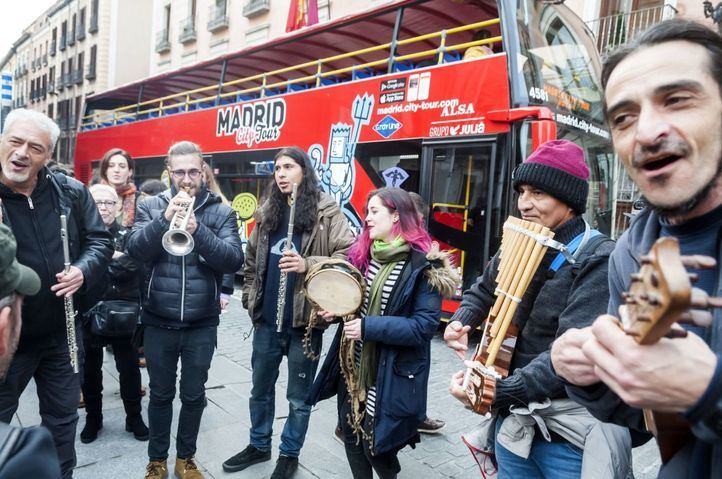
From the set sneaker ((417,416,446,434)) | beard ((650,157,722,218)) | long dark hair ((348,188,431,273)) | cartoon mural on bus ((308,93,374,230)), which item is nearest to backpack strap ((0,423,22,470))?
beard ((650,157,722,218))

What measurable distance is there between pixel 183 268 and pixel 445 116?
4167 mm

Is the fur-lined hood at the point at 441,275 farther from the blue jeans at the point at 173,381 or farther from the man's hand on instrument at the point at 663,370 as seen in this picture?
the man's hand on instrument at the point at 663,370

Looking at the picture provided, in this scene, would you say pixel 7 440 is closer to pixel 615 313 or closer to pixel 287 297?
pixel 615 313

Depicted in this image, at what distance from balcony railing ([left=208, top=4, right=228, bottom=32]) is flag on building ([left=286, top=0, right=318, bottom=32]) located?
8.23 metres

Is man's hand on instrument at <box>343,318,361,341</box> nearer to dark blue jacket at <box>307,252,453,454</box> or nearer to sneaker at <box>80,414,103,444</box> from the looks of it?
dark blue jacket at <box>307,252,453,454</box>

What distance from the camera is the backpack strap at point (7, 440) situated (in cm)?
95

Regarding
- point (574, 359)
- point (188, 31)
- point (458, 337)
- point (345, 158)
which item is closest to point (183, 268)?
point (458, 337)

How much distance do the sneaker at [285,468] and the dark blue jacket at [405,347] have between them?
843 millimetres

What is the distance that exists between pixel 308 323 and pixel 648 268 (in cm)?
250

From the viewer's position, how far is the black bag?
3477mm

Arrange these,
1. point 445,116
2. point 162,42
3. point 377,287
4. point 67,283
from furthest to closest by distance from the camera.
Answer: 1. point 162,42
2. point 445,116
3. point 377,287
4. point 67,283

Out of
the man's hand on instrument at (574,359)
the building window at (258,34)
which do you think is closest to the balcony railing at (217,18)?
the building window at (258,34)

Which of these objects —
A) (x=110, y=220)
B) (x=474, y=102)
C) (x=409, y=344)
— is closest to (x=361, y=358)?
(x=409, y=344)

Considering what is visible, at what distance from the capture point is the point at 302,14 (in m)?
13.4
